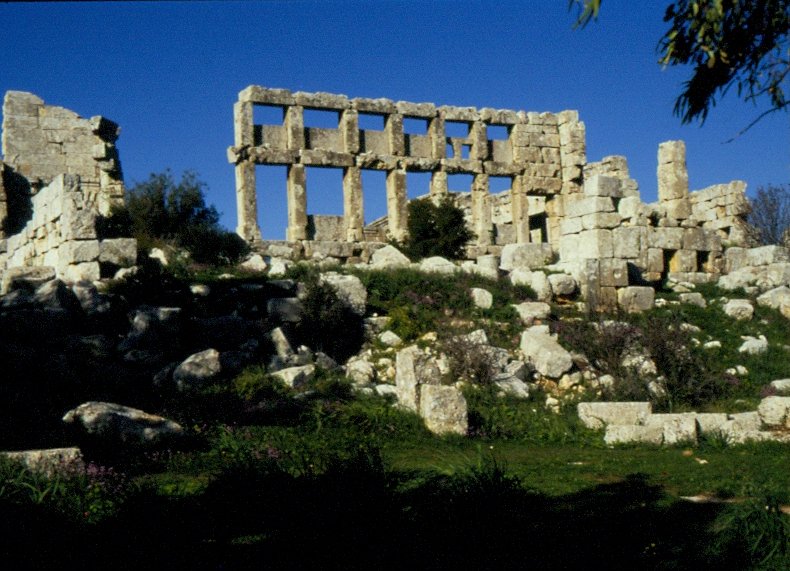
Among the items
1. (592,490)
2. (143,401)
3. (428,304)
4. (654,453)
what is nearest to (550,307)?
(428,304)

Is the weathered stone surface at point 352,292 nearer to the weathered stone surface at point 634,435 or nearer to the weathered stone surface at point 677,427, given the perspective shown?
the weathered stone surface at point 634,435

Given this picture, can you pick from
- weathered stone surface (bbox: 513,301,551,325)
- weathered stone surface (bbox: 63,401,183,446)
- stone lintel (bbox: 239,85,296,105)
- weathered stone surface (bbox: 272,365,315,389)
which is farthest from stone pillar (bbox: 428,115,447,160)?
weathered stone surface (bbox: 63,401,183,446)

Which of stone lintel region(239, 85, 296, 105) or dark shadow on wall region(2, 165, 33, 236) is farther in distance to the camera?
stone lintel region(239, 85, 296, 105)

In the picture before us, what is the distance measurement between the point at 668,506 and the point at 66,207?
1360cm

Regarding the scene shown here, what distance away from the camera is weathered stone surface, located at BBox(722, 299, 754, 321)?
18.8m

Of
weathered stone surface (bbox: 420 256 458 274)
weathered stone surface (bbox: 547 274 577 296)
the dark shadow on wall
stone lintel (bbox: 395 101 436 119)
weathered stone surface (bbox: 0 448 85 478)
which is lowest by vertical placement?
weathered stone surface (bbox: 0 448 85 478)

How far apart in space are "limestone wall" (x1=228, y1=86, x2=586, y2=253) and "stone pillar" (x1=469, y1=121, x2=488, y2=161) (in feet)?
0.13

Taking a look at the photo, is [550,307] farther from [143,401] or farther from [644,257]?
[143,401]

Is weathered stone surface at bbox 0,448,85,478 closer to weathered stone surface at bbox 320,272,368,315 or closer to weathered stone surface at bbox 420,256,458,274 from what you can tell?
weathered stone surface at bbox 320,272,368,315

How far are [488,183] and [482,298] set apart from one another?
55.7ft

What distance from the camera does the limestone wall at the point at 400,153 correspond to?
98.8 ft

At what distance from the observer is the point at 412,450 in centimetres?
990

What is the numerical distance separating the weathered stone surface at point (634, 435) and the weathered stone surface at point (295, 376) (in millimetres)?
4298

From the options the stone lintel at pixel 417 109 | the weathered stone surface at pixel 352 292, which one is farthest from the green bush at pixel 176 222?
the stone lintel at pixel 417 109
